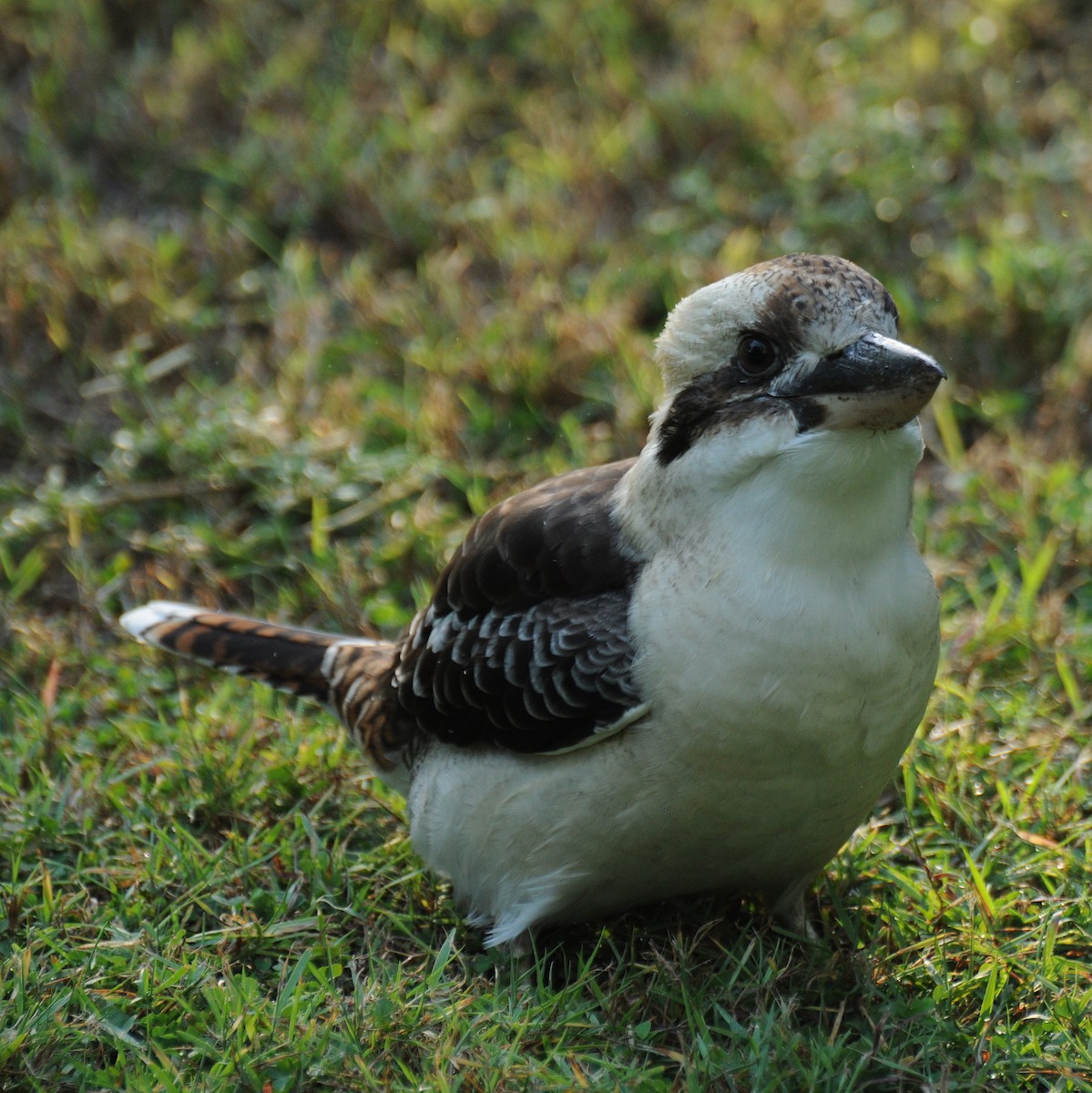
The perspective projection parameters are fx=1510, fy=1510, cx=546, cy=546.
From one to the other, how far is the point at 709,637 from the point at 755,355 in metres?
0.54

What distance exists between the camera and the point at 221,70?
261 inches

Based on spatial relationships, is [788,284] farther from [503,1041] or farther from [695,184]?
[695,184]

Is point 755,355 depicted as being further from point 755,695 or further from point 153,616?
point 153,616

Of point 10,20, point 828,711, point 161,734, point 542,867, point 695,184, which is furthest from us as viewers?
point 10,20

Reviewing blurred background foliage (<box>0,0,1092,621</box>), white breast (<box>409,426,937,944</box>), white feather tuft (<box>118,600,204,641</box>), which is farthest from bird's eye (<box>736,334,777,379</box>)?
blurred background foliage (<box>0,0,1092,621</box>)

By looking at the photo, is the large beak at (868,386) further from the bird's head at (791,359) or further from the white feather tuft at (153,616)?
the white feather tuft at (153,616)

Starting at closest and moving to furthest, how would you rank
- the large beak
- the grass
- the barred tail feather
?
the large beak → the grass → the barred tail feather

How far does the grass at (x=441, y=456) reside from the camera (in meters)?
3.01

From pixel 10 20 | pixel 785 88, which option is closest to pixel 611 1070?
pixel 785 88

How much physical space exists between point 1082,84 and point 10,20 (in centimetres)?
477

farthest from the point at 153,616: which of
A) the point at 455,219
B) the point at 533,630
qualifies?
the point at 455,219

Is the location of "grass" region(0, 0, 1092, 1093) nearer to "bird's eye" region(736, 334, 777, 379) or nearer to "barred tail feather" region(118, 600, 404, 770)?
"barred tail feather" region(118, 600, 404, 770)

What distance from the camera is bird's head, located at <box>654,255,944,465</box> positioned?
8.84ft

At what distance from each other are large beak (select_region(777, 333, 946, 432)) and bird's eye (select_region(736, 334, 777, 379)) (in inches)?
3.4
